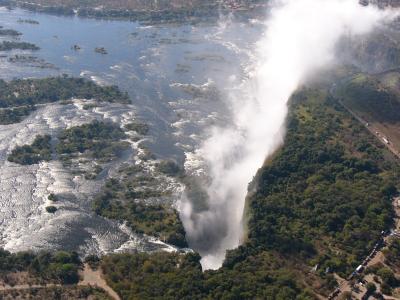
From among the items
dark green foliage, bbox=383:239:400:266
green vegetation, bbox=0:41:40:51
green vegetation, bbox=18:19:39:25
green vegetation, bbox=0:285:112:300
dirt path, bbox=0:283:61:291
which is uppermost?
dark green foliage, bbox=383:239:400:266

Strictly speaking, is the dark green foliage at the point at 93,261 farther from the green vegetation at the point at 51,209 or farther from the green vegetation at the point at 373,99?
the green vegetation at the point at 373,99

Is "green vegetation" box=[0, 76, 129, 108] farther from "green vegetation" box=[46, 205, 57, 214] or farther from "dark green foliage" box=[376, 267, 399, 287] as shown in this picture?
"dark green foliage" box=[376, 267, 399, 287]

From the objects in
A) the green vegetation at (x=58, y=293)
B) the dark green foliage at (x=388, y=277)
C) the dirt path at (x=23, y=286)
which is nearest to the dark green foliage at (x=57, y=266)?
the dirt path at (x=23, y=286)

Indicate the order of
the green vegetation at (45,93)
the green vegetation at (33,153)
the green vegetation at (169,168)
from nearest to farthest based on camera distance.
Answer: the green vegetation at (169,168), the green vegetation at (33,153), the green vegetation at (45,93)

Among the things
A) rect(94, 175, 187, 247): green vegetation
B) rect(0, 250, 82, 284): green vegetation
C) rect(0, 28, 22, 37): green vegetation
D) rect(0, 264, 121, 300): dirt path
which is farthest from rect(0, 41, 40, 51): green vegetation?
rect(0, 264, 121, 300): dirt path

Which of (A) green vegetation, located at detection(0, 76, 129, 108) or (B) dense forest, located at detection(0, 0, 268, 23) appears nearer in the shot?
(A) green vegetation, located at detection(0, 76, 129, 108)

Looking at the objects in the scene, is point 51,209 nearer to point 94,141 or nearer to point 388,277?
point 94,141

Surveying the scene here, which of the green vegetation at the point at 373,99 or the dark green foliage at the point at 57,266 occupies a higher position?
the green vegetation at the point at 373,99
